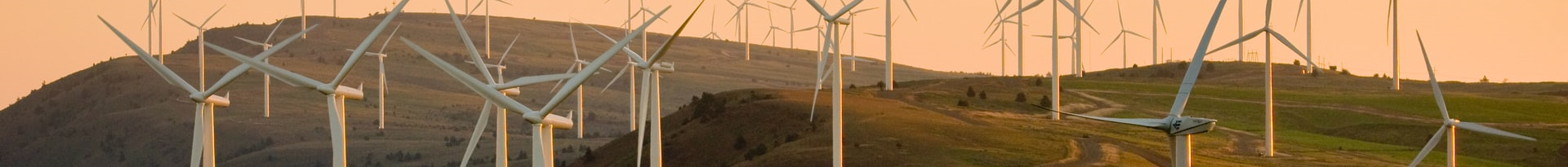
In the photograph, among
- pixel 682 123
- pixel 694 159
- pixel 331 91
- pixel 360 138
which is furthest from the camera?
pixel 360 138

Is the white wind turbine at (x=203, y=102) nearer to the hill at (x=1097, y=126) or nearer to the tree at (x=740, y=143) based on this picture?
the hill at (x=1097, y=126)

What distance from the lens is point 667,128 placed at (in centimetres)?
14700

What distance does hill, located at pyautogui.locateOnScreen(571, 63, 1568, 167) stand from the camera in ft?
363

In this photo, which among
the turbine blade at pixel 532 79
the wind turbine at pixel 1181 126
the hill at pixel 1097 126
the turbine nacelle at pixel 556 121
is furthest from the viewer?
the hill at pixel 1097 126

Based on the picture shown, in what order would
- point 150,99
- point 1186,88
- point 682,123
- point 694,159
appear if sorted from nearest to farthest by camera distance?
point 1186,88 → point 694,159 → point 682,123 → point 150,99

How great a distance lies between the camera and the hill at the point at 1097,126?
11069 centimetres

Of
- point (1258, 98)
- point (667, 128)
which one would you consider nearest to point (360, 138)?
point (667, 128)

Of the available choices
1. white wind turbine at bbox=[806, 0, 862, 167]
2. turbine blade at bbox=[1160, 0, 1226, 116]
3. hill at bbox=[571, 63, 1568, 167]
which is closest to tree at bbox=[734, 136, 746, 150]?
hill at bbox=[571, 63, 1568, 167]

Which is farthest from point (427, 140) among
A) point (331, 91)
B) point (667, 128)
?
point (331, 91)

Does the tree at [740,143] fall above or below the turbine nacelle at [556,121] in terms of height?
below

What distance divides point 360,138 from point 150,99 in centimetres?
2935

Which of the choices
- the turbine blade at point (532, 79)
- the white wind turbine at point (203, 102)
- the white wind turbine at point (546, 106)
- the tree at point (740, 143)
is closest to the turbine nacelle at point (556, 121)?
the white wind turbine at point (546, 106)

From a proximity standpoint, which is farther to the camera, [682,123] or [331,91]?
[682,123]

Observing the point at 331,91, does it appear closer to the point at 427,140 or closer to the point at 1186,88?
the point at 1186,88
